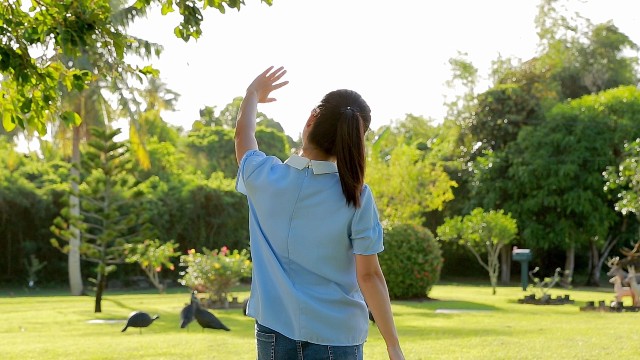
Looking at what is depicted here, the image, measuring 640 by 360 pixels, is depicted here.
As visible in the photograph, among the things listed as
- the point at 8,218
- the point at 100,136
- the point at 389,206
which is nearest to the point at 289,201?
the point at 100,136

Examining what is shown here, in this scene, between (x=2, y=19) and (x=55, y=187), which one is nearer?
(x=2, y=19)

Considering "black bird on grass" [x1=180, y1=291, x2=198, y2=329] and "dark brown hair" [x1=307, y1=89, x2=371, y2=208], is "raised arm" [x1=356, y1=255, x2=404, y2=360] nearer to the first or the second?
"dark brown hair" [x1=307, y1=89, x2=371, y2=208]

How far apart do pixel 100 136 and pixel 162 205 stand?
467 inches

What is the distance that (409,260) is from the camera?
19.9 meters

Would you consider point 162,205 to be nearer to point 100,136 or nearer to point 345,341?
point 100,136

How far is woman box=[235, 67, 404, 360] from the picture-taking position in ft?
8.26

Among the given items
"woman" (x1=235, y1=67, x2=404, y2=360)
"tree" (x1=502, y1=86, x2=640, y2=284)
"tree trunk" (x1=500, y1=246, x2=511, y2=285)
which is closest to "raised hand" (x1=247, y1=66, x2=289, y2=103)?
"woman" (x1=235, y1=67, x2=404, y2=360)

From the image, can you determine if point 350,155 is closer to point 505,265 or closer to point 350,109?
point 350,109

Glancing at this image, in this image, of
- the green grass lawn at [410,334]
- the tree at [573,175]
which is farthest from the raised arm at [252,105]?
the tree at [573,175]

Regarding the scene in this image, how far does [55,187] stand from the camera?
29312 millimetres

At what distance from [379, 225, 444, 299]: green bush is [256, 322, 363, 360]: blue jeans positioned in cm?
1724

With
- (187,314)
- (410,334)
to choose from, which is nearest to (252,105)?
(410,334)

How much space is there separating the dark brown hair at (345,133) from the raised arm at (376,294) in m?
0.16

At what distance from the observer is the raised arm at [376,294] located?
99.3 inches
